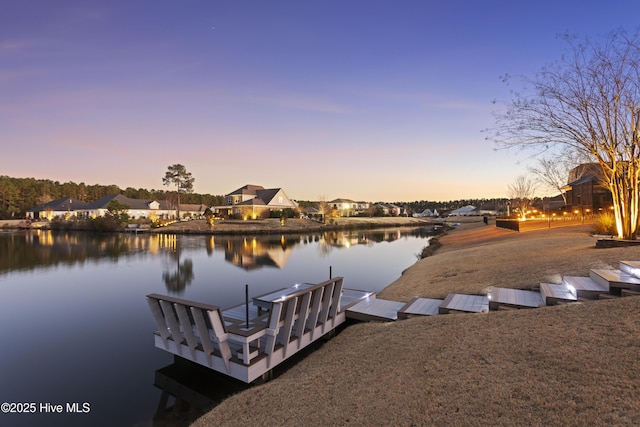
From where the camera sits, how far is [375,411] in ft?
9.88

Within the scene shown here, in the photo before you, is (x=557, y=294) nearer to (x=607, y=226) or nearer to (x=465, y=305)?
A: (x=465, y=305)

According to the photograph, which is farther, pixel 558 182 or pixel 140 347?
pixel 558 182

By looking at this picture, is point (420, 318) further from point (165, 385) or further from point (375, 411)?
point (165, 385)

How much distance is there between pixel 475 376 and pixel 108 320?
1042cm

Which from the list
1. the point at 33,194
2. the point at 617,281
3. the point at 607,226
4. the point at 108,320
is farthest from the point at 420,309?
the point at 33,194

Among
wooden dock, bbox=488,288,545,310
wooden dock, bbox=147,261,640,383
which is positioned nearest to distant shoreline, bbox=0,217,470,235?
wooden dock, bbox=147,261,640,383

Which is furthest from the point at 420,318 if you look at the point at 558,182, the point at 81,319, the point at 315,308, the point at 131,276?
the point at 558,182

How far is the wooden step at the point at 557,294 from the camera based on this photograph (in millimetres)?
5250

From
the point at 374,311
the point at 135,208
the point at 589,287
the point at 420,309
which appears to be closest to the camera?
the point at 589,287

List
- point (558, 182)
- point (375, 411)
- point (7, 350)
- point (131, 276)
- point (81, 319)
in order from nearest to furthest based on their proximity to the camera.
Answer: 1. point (375, 411)
2. point (7, 350)
3. point (81, 319)
4. point (131, 276)
5. point (558, 182)

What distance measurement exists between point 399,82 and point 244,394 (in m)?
19.5

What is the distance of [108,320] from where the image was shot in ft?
31.0

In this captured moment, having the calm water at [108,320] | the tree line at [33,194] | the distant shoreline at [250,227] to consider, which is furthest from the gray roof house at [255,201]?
the calm water at [108,320]

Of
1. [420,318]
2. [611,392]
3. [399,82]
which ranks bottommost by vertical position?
[420,318]
